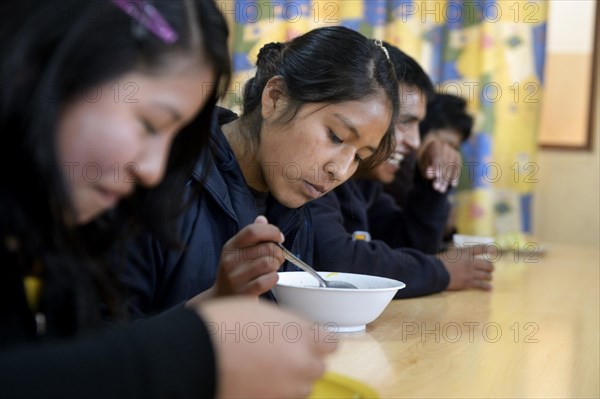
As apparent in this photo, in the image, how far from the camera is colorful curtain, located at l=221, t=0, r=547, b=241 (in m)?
3.16

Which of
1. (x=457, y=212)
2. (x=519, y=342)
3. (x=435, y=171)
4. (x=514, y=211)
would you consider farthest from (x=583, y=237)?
(x=519, y=342)

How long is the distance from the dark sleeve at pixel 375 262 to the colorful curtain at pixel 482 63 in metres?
1.64

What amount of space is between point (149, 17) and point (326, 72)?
69 centimetres

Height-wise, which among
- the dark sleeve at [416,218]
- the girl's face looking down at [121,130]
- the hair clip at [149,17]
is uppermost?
the hair clip at [149,17]

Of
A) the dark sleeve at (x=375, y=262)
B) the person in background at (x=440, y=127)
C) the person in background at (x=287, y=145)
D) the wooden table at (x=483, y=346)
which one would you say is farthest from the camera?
the person in background at (x=440, y=127)

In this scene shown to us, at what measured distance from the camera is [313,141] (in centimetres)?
139

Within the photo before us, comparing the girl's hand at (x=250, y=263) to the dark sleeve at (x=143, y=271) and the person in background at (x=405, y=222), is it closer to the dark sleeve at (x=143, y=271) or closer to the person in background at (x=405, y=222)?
the dark sleeve at (x=143, y=271)

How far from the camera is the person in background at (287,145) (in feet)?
3.99

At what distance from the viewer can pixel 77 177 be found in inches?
28.0

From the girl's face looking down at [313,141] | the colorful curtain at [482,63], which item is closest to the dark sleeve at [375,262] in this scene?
the girl's face looking down at [313,141]

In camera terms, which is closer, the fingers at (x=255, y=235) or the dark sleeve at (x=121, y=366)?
the dark sleeve at (x=121, y=366)

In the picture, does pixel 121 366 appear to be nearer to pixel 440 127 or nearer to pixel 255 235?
pixel 255 235

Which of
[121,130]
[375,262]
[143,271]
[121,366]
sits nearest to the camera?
[121,366]

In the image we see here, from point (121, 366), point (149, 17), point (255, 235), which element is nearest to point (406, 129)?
point (255, 235)
